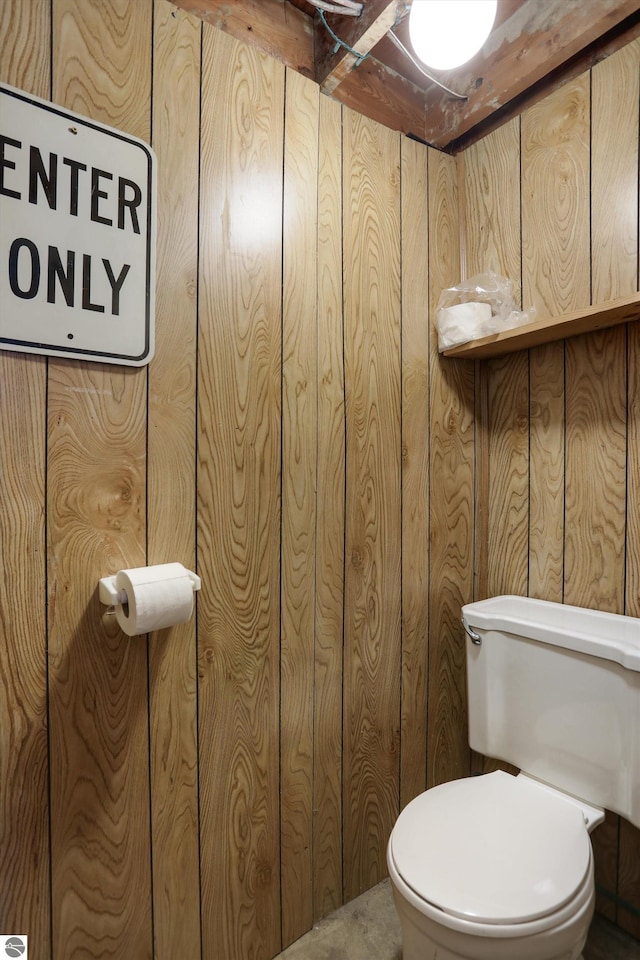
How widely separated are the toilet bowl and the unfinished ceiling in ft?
5.95

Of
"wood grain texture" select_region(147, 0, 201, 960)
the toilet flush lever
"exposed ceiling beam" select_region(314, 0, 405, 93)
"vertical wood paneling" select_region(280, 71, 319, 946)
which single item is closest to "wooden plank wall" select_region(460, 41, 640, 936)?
the toilet flush lever

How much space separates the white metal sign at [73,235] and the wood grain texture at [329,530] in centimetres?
46

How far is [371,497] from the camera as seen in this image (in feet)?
4.54

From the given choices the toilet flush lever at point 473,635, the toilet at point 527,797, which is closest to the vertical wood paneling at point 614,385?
the toilet at point 527,797

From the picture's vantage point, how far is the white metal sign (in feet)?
2.84

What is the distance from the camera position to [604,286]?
1.28 m

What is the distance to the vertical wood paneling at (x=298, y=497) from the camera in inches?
48.1

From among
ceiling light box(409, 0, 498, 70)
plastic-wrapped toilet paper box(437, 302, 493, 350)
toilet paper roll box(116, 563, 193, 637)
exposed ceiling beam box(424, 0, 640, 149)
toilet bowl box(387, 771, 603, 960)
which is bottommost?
toilet bowl box(387, 771, 603, 960)

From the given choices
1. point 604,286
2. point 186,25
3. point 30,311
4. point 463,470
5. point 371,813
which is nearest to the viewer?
point 30,311

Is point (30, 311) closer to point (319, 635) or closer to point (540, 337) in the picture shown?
point (319, 635)

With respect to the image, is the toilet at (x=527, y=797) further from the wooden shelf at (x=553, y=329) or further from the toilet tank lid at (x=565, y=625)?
the wooden shelf at (x=553, y=329)

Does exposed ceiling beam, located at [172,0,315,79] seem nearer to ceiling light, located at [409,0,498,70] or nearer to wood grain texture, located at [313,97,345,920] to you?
wood grain texture, located at [313,97,345,920]

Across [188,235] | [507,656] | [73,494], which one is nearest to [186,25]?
[188,235]

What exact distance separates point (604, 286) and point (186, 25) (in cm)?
118
